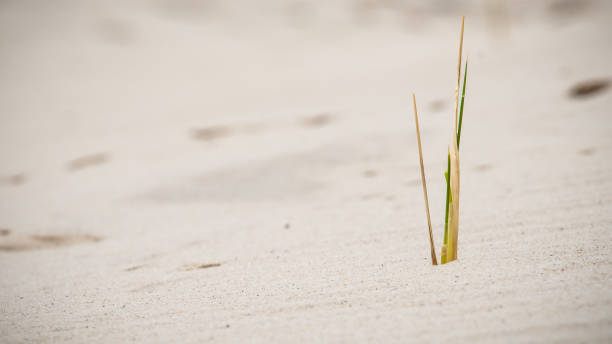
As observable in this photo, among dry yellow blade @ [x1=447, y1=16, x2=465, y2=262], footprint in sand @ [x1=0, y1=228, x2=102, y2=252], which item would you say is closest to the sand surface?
footprint in sand @ [x1=0, y1=228, x2=102, y2=252]

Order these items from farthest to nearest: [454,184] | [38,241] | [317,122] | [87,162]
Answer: [317,122]
[87,162]
[38,241]
[454,184]

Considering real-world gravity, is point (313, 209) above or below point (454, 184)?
below

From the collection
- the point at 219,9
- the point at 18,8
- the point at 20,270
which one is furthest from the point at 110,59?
the point at 20,270

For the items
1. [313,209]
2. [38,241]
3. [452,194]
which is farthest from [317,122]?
[452,194]

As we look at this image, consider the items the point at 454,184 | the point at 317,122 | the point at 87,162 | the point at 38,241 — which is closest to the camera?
the point at 454,184

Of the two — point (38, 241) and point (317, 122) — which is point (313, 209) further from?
point (317, 122)

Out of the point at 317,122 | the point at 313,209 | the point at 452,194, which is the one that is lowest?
the point at 313,209

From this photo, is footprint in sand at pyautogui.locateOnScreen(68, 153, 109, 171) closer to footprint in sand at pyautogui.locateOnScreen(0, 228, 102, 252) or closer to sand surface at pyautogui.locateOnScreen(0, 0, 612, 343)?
sand surface at pyautogui.locateOnScreen(0, 0, 612, 343)

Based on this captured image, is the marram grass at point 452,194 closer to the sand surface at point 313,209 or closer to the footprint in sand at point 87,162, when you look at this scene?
the sand surface at point 313,209
